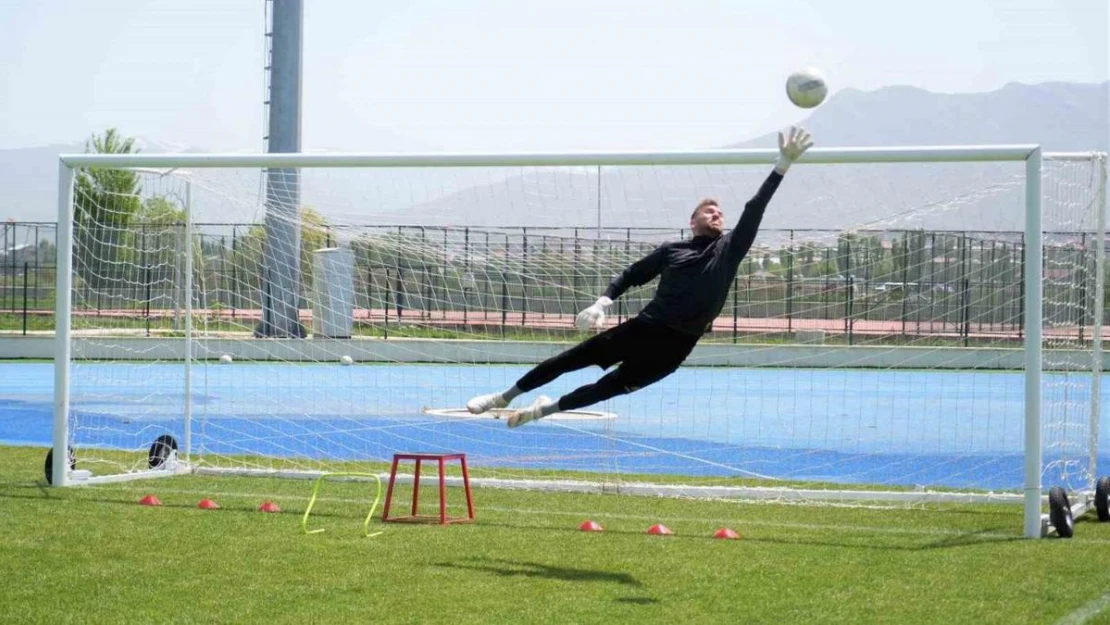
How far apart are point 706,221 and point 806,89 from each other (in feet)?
4.98

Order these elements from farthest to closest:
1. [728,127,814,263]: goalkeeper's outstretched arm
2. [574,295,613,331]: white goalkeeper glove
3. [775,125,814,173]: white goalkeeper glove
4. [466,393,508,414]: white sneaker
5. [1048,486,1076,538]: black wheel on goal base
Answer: [1048,486,1076,538]: black wheel on goal base, [466,393,508,414]: white sneaker, [775,125,814,173]: white goalkeeper glove, [728,127,814,263]: goalkeeper's outstretched arm, [574,295,613,331]: white goalkeeper glove

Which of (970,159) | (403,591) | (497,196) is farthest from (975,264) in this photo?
(403,591)

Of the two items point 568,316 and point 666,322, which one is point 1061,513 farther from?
point 568,316

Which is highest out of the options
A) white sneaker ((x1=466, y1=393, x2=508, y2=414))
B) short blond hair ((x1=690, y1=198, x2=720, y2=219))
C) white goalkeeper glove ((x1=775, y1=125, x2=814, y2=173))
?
white goalkeeper glove ((x1=775, y1=125, x2=814, y2=173))

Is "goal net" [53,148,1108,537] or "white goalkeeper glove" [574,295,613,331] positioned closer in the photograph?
"white goalkeeper glove" [574,295,613,331]

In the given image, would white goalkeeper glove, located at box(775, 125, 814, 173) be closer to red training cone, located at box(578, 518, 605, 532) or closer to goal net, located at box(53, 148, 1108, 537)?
goal net, located at box(53, 148, 1108, 537)

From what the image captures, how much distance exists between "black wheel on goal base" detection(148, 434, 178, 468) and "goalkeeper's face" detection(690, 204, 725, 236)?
737 centimetres

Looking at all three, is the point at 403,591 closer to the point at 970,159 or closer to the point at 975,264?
the point at 970,159

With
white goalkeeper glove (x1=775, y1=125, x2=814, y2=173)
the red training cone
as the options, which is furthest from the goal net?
the red training cone

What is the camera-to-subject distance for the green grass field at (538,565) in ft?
24.7

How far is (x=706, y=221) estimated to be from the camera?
31.7 feet

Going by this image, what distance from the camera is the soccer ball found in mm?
10336

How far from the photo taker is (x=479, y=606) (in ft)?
25.0

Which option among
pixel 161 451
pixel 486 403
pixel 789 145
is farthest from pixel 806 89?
pixel 161 451
